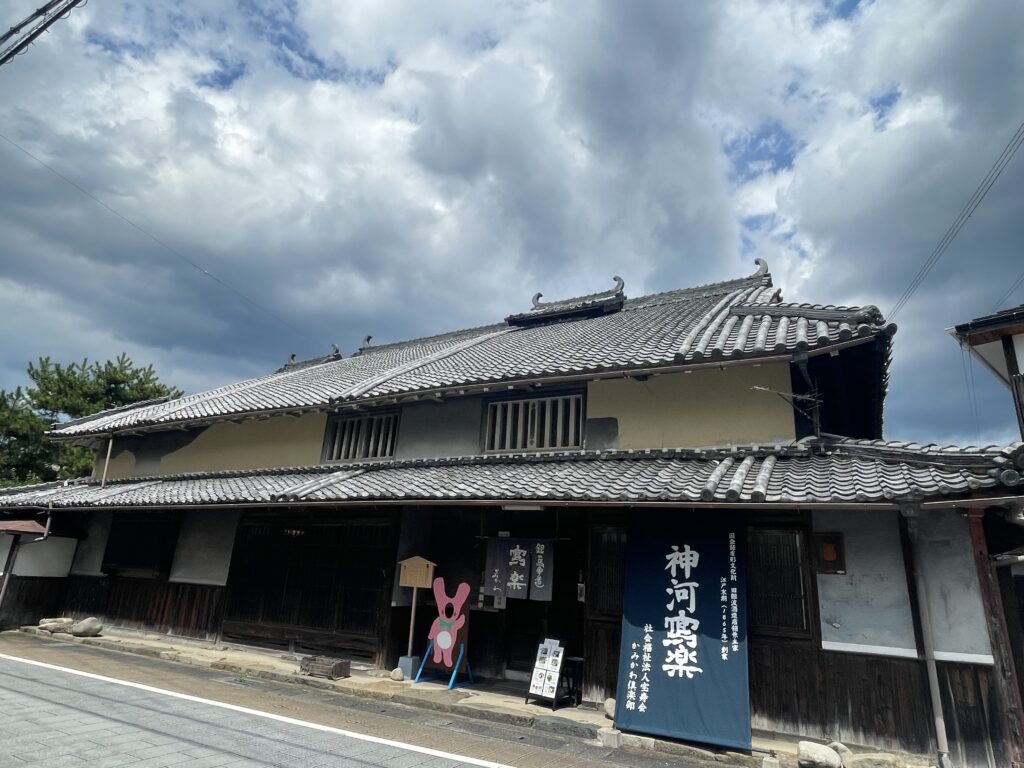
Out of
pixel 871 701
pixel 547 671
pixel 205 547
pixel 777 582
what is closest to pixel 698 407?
pixel 777 582

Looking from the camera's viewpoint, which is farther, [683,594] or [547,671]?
[547,671]

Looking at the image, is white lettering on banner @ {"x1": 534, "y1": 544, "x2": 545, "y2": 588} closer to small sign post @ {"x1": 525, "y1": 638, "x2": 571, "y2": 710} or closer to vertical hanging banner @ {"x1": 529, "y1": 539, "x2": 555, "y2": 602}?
vertical hanging banner @ {"x1": 529, "y1": 539, "x2": 555, "y2": 602}

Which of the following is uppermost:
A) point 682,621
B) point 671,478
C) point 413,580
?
point 671,478

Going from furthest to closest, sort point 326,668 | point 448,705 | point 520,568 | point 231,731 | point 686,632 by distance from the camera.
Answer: point 326,668 → point 520,568 → point 448,705 → point 686,632 → point 231,731

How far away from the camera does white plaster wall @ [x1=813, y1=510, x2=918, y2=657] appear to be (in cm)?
717

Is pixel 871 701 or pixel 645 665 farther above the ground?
pixel 645 665

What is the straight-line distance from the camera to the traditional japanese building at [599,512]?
6934mm

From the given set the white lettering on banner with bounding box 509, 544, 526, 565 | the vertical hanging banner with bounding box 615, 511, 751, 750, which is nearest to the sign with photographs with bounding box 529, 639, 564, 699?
the vertical hanging banner with bounding box 615, 511, 751, 750

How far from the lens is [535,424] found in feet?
36.9

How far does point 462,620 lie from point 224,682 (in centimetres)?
431

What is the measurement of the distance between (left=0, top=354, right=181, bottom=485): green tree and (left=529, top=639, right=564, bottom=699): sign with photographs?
24885mm

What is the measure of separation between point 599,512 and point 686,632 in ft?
7.43

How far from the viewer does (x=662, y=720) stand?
7.46 metres

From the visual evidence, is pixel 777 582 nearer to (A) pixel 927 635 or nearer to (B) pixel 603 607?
(A) pixel 927 635
